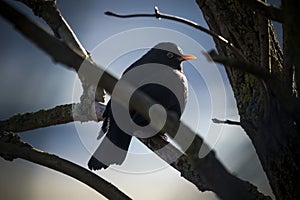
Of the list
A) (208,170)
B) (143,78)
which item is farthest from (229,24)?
(143,78)

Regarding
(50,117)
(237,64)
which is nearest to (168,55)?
(50,117)

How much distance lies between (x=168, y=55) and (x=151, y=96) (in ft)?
2.50

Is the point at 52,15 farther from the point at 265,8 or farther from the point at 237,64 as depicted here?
the point at 237,64

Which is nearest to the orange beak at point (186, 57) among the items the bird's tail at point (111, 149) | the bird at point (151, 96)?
the bird at point (151, 96)

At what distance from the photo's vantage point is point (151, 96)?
2328 mm

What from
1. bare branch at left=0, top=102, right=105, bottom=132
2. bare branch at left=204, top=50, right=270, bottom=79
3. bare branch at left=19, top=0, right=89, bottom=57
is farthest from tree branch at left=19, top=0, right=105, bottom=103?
bare branch at left=204, top=50, right=270, bottom=79

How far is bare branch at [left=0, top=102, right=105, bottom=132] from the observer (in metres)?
1.95

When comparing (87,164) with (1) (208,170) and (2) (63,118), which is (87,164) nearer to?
(2) (63,118)

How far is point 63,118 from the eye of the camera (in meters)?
1.98

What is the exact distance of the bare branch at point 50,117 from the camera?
1946mm

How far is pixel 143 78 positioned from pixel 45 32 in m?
2.03

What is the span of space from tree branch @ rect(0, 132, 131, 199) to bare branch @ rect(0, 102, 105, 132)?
0.61 m

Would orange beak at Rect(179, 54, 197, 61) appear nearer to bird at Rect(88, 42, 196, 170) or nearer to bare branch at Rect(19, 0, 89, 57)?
bird at Rect(88, 42, 196, 170)

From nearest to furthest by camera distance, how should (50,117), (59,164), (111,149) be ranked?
(59,164), (50,117), (111,149)
